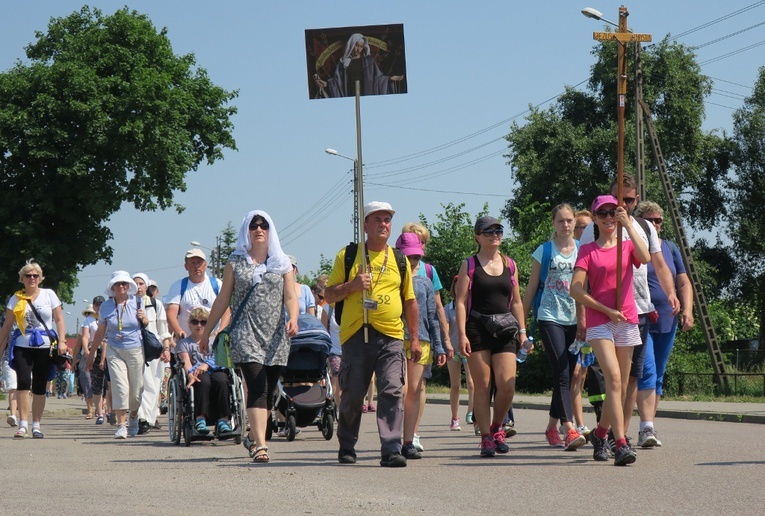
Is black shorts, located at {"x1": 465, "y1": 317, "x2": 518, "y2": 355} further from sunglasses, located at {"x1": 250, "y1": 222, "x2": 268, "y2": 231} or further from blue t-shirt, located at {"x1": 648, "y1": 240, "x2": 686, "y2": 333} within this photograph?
sunglasses, located at {"x1": 250, "y1": 222, "x2": 268, "y2": 231}

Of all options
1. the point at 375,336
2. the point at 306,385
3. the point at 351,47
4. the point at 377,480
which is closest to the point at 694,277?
the point at 306,385

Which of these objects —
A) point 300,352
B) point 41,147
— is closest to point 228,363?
point 300,352

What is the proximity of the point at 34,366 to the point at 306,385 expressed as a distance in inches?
135

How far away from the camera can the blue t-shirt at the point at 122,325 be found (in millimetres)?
14391

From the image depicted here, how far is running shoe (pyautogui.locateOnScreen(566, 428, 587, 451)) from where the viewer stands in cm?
1048

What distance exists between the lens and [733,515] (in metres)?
6.54

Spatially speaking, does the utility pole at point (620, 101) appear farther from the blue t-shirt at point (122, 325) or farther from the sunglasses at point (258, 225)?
the blue t-shirt at point (122, 325)

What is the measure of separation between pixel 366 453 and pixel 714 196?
53108 mm

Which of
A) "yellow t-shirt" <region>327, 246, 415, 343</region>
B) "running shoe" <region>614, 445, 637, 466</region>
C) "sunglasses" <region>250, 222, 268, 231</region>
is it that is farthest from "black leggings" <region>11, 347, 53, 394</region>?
"running shoe" <region>614, 445, 637, 466</region>

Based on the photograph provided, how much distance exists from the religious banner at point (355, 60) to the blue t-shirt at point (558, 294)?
1.98m

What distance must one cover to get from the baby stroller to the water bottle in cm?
320

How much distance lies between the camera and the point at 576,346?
10508 millimetres

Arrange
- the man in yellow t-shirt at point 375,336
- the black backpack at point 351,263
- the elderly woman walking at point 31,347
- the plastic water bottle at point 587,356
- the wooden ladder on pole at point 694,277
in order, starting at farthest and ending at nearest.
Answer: the wooden ladder on pole at point 694,277
the elderly woman walking at point 31,347
the plastic water bottle at point 587,356
the black backpack at point 351,263
the man in yellow t-shirt at point 375,336

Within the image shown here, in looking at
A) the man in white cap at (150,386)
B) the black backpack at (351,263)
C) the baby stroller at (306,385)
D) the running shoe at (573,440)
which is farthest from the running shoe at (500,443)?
the man in white cap at (150,386)
